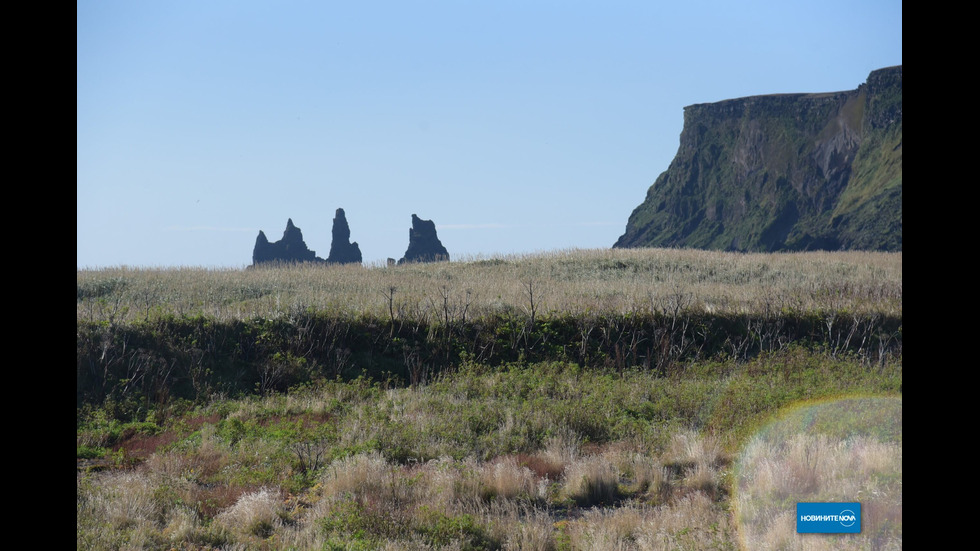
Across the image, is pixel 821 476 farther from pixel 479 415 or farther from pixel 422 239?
pixel 422 239

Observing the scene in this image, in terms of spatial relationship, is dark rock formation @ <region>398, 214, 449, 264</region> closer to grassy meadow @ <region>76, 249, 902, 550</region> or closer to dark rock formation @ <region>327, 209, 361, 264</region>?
dark rock formation @ <region>327, 209, 361, 264</region>

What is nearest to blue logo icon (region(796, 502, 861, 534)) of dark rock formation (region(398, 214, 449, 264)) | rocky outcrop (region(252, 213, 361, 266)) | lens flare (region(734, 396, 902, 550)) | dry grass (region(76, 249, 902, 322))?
lens flare (region(734, 396, 902, 550))

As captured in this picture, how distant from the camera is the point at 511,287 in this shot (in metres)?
22.5

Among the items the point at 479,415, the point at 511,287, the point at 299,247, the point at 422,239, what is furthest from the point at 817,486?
the point at 299,247

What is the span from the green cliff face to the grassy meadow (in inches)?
2971

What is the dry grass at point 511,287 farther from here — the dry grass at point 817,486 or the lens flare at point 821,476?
the dry grass at point 817,486

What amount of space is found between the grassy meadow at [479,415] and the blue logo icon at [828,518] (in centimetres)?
13

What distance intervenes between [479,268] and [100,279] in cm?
1543

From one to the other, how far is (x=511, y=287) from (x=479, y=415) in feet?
38.7

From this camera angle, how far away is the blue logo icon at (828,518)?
18.6 ft

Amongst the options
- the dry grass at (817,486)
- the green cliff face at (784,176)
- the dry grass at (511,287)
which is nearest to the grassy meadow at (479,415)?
the dry grass at (817,486)

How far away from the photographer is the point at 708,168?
140 meters

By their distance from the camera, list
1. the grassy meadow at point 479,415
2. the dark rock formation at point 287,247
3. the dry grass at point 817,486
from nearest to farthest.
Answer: the dry grass at point 817,486
the grassy meadow at point 479,415
the dark rock formation at point 287,247
